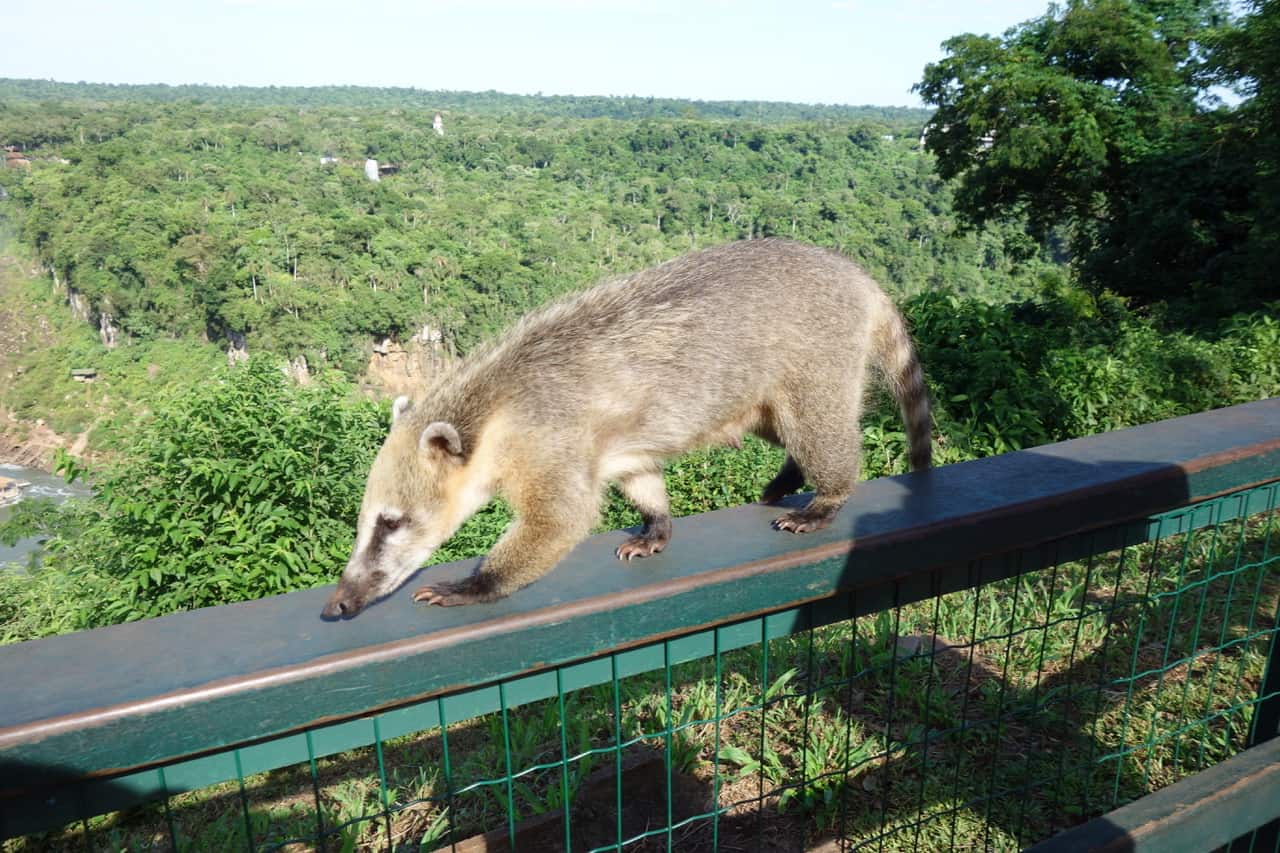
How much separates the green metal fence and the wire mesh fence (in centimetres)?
1

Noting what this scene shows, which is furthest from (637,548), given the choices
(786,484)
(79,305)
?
(79,305)

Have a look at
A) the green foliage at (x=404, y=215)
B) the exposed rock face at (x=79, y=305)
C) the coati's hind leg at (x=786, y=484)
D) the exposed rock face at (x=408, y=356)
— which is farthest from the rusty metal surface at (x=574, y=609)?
the exposed rock face at (x=79, y=305)

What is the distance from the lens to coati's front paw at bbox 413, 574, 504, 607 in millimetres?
1494

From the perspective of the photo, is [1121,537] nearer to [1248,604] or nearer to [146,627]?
[146,627]

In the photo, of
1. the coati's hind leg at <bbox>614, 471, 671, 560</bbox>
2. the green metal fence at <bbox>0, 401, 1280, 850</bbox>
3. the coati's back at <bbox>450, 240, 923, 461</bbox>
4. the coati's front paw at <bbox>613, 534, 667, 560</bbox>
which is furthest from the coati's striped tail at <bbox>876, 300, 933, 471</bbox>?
the coati's front paw at <bbox>613, 534, 667, 560</bbox>

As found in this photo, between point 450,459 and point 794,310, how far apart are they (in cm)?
114

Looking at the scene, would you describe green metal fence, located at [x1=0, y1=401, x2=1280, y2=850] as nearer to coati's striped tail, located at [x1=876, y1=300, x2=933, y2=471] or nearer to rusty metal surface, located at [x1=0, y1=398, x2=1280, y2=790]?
rusty metal surface, located at [x1=0, y1=398, x2=1280, y2=790]

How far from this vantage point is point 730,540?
5.07 ft

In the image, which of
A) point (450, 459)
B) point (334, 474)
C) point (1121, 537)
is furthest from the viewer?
point (334, 474)

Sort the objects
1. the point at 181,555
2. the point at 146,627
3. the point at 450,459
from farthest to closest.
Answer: the point at 181,555, the point at 450,459, the point at 146,627

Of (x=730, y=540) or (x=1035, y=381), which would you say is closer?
(x=730, y=540)

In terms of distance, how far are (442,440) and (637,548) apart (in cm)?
→ 76

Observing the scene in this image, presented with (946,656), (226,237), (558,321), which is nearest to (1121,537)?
(558,321)

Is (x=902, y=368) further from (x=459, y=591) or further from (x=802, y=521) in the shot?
(x=459, y=591)
